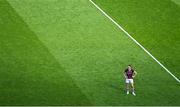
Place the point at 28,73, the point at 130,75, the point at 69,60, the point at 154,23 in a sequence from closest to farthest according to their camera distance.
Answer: the point at 130,75 → the point at 28,73 → the point at 69,60 → the point at 154,23

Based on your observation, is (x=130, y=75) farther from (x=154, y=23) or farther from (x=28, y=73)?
(x=154, y=23)

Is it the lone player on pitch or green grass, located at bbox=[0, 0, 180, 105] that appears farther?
the lone player on pitch

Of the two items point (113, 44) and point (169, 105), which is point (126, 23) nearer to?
point (113, 44)

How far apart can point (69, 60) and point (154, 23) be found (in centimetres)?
697

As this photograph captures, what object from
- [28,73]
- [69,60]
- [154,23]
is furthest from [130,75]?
[154,23]

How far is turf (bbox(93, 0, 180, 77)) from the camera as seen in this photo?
114ft

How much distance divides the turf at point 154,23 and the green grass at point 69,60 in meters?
0.71

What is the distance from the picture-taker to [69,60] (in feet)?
109

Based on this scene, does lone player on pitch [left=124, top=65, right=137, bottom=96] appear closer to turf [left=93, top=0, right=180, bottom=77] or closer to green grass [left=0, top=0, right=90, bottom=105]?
green grass [left=0, top=0, right=90, bottom=105]

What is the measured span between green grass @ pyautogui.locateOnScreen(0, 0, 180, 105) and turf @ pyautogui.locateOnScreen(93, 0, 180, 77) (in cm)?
71

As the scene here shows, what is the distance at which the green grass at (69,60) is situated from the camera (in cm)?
2975

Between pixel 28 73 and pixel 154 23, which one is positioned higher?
pixel 28 73

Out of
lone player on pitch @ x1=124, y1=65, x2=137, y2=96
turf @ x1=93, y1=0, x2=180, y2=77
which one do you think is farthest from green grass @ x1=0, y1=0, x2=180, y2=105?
turf @ x1=93, y1=0, x2=180, y2=77

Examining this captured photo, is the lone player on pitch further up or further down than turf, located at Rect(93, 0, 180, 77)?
further up
